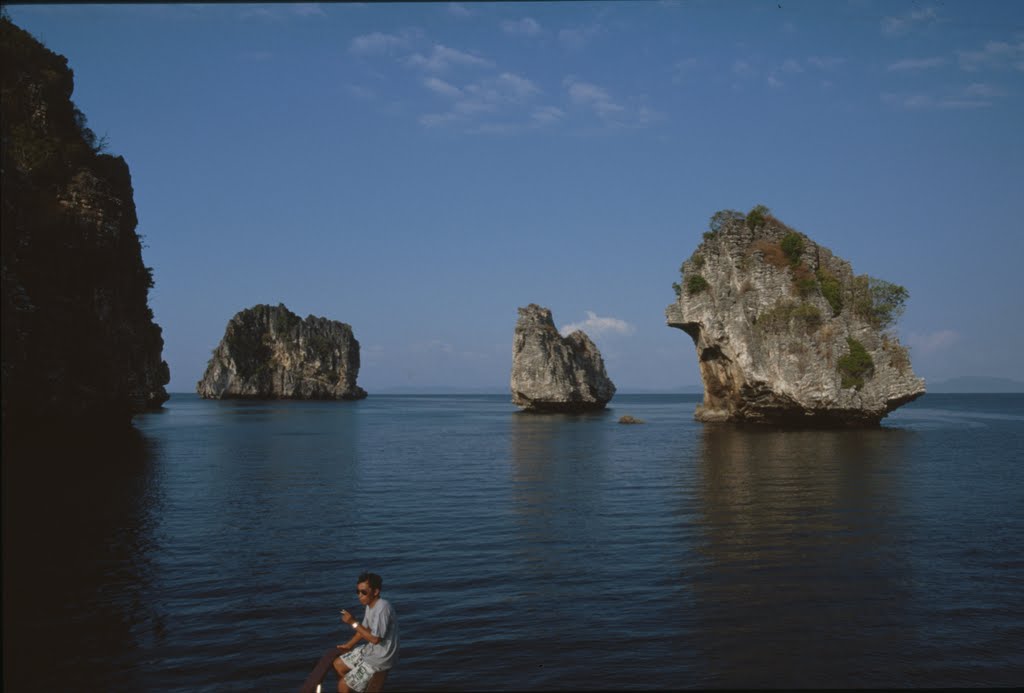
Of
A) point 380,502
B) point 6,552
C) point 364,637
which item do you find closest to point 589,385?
point 380,502

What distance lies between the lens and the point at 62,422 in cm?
5547

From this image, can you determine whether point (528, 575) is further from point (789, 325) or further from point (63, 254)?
point (789, 325)

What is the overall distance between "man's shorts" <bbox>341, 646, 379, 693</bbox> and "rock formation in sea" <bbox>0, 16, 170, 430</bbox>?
126 ft

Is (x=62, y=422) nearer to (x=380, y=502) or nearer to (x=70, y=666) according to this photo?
(x=380, y=502)

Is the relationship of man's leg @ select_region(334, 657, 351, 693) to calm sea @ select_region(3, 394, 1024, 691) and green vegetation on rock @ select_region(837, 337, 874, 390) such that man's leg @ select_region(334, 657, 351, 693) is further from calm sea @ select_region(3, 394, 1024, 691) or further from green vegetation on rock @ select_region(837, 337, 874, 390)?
green vegetation on rock @ select_region(837, 337, 874, 390)

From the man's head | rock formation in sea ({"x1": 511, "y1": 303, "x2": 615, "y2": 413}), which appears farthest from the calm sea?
rock formation in sea ({"x1": 511, "y1": 303, "x2": 615, "y2": 413})

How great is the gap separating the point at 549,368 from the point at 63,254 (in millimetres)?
83647

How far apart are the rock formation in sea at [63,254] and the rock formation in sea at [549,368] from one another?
70.4m

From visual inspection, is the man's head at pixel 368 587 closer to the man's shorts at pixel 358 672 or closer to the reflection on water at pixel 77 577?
the man's shorts at pixel 358 672

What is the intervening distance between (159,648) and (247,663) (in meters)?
2.14

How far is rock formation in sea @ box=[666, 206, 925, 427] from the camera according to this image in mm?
67812

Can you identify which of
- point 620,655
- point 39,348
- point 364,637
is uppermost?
point 39,348

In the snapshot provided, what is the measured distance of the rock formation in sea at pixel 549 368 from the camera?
124750mm

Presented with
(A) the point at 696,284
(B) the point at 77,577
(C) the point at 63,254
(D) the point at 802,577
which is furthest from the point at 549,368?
(B) the point at 77,577
